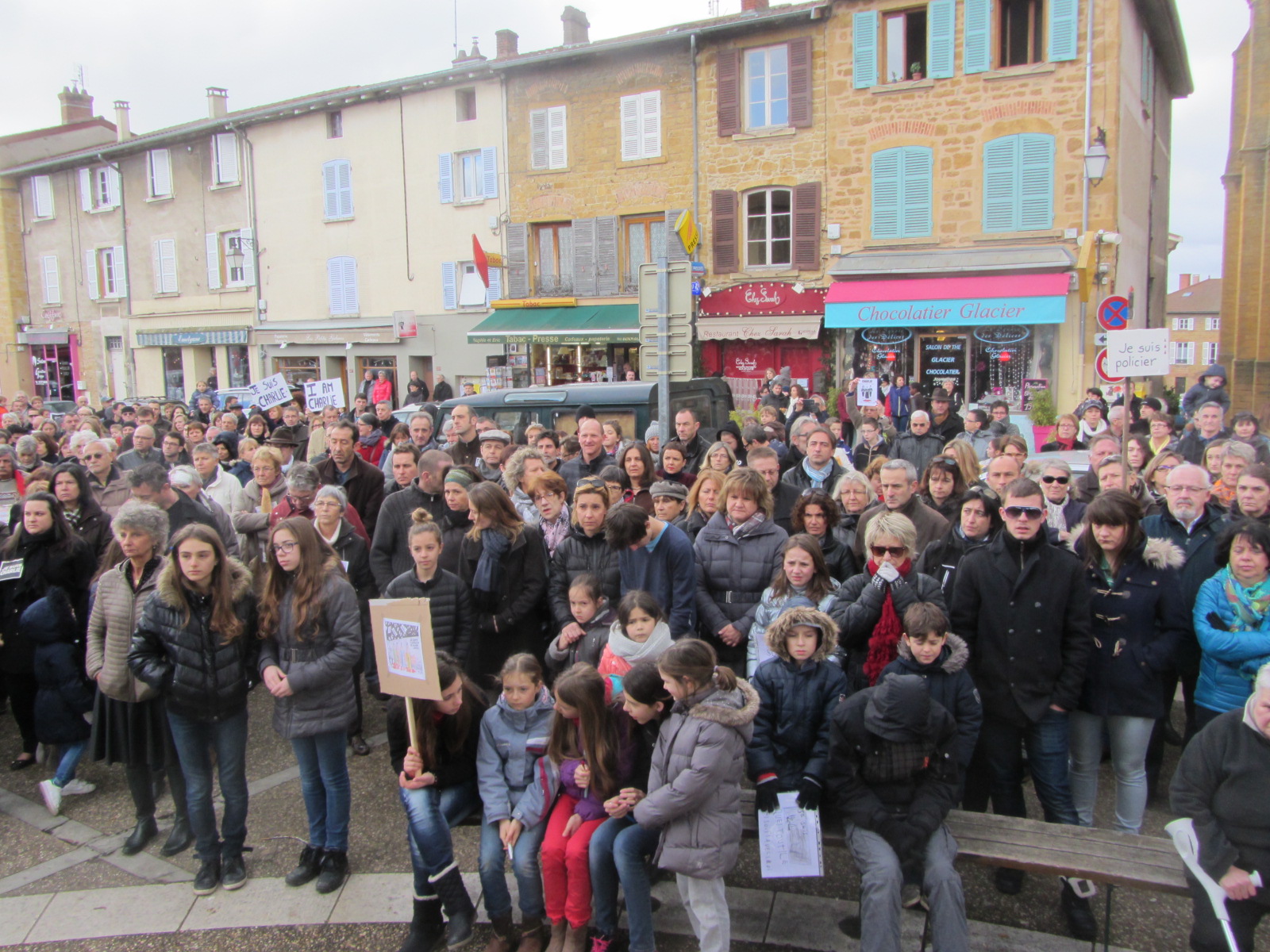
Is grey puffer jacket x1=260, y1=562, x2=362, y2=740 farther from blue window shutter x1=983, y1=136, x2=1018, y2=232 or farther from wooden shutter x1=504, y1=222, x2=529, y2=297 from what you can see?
wooden shutter x1=504, y1=222, x2=529, y2=297

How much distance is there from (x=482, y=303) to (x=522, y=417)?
50.5 feet

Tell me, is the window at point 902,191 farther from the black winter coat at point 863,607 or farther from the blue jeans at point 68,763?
the blue jeans at point 68,763

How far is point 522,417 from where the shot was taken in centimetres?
962

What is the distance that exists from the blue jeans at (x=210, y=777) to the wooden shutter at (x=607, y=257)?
60.7 feet

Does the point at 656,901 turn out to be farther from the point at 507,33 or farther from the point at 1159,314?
the point at 1159,314

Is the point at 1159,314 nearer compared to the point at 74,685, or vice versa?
the point at 74,685

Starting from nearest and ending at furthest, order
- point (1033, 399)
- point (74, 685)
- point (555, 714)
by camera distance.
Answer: point (555, 714) < point (74, 685) < point (1033, 399)

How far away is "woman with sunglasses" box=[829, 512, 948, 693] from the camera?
4371 mm

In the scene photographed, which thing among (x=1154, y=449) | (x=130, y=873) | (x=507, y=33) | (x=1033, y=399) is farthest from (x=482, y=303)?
(x=130, y=873)

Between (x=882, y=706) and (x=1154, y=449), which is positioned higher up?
(x=1154, y=449)

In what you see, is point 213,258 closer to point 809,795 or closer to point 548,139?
point 548,139

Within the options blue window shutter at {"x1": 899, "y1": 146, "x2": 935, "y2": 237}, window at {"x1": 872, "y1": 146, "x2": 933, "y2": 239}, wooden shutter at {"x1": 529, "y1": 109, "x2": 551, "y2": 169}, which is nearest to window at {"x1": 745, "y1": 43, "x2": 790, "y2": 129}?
window at {"x1": 872, "y1": 146, "x2": 933, "y2": 239}

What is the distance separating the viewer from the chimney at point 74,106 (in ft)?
113

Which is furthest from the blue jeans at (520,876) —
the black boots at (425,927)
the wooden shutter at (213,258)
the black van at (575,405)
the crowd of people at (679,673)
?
the wooden shutter at (213,258)
